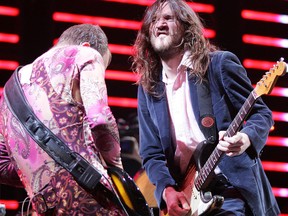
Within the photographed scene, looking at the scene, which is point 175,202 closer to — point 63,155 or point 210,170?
point 210,170

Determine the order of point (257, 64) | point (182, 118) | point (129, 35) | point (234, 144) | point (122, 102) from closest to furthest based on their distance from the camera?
1. point (234, 144)
2. point (182, 118)
3. point (122, 102)
4. point (129, 35)
5. point (257, 64)

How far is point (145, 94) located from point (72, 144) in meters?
1.08

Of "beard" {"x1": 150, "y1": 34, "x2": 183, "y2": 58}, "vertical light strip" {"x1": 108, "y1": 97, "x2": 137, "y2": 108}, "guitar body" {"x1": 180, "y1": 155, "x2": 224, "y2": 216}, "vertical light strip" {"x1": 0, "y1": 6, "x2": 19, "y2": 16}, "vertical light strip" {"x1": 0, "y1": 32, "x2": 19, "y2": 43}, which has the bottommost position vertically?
"vertical light strip" {"x1": 108, "y1": 97, "x2": 137, "y2": 108}

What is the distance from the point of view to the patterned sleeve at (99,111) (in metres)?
3.19

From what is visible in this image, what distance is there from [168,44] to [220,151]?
0.93m

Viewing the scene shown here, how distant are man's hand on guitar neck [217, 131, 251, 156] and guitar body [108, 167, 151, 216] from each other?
→ 1.65 feet

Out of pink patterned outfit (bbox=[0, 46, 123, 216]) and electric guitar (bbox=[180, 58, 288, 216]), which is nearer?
pink patterned outfit (bbox=[0, 46, 123, 216])

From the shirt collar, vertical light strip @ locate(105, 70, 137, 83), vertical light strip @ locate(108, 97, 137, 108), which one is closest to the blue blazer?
the shirt collar

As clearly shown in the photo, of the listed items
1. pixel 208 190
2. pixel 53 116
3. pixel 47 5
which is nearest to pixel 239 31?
pixel 47 5

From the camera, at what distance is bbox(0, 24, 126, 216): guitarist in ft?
10.2

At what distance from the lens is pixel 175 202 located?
3703 millimetres

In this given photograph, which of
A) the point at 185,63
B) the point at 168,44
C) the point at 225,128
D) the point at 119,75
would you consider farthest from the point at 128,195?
the point at 119,75

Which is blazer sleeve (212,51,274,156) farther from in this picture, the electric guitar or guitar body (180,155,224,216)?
guitar body (180,155,224,216)

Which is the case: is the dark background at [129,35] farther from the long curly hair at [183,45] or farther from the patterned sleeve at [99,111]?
the patterned sleeve at [99,111]
